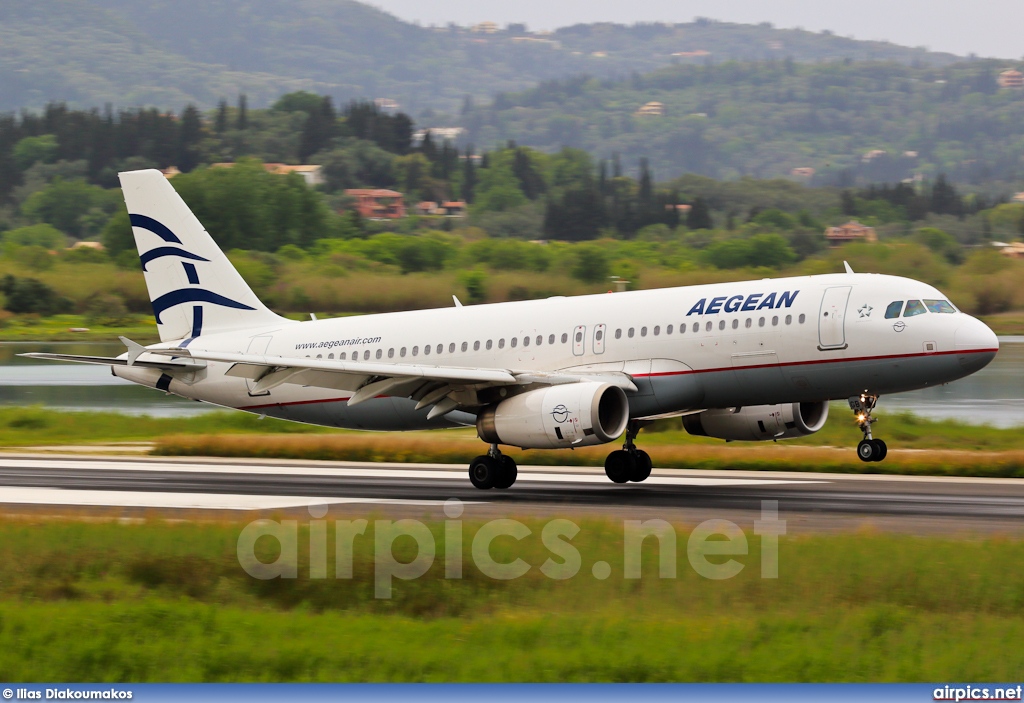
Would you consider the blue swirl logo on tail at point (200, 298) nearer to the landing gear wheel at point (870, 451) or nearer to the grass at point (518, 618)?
the landing gear wheel at point (870, 451)

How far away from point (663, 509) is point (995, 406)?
1856 inches

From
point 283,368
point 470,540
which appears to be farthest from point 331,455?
point 470,540

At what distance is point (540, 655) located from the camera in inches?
513

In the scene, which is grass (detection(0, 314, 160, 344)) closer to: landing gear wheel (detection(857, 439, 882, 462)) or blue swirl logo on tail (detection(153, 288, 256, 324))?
blue swirl logo on tail (detection(153, 288, 256, 324))

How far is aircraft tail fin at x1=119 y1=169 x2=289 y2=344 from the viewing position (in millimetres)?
35906

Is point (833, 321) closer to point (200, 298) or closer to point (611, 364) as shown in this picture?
point (611, 364)

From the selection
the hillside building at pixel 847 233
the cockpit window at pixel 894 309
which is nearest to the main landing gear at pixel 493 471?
the cockpit window at pixel 894 309

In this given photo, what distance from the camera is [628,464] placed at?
104ft

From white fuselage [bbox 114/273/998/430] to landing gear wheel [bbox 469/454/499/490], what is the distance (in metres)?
1.26

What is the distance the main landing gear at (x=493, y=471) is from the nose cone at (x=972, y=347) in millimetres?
9402

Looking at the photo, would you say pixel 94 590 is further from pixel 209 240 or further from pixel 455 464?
pixel 455 464

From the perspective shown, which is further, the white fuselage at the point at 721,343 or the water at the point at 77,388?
the water at the point at 77,388

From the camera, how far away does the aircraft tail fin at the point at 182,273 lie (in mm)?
35906

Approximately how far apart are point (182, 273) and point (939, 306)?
62.2ft
